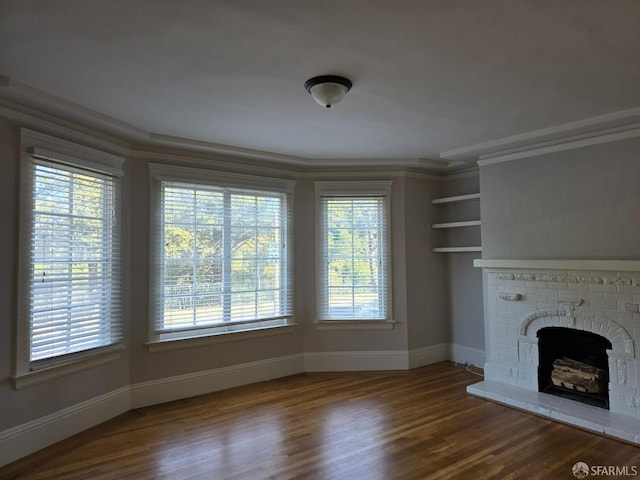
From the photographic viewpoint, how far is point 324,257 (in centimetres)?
512

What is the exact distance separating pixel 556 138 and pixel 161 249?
3966mm

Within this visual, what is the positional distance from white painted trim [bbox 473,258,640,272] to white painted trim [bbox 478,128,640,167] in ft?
3.53

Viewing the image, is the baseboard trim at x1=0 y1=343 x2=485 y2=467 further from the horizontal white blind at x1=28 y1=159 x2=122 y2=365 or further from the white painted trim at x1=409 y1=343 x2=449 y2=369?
the horizontal white blind at x1=28 y1=159 x2=122 y2=365

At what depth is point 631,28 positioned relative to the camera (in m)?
2.07

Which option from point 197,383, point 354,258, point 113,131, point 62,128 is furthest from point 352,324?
point 62,128

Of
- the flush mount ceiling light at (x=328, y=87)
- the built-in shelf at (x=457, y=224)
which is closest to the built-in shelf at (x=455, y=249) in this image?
the built-in shelf at (x=457, y=224)

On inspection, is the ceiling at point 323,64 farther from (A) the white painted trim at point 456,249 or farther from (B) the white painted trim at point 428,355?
(B) the white painted trim at point 428,355

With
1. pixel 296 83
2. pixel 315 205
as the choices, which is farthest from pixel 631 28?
pixel 315 205

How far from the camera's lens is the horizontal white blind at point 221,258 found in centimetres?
420

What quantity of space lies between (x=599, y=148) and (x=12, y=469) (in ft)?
17.4

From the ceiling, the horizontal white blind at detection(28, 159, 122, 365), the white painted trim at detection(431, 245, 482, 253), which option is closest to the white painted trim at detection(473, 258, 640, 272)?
the white painted trim at detection(431, 245, 482, 253)

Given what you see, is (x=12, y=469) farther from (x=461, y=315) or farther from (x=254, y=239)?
(x=461, y=315)

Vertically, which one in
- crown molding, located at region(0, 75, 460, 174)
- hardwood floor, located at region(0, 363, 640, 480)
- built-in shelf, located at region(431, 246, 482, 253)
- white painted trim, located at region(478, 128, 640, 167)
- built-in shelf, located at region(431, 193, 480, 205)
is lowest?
hardwood floor, located at region(0, 363, 640, 480)

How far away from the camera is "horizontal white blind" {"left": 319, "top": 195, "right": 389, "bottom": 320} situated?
5109 mm
